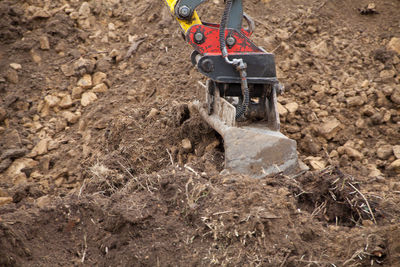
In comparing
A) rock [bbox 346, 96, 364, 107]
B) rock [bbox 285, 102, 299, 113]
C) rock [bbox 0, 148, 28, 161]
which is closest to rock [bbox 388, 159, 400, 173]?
rock [bbox 346, 96, 364, 107]

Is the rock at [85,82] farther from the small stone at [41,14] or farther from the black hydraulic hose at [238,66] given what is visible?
the black hydraulic hose at [238,66]

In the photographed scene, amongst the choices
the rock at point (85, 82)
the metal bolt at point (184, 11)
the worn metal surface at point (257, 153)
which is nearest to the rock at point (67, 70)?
the rock at point (85, 82)

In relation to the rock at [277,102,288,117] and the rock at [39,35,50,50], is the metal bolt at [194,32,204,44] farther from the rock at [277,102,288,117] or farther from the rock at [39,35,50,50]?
the rock at [39,35,50,50]

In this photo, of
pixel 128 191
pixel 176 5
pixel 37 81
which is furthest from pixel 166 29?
pixel 128 191

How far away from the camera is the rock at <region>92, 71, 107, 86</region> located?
571 centimetres

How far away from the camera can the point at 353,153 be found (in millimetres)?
4457

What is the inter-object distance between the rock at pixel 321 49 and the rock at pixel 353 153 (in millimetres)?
1444

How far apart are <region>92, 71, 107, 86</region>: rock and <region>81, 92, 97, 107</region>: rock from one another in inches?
7.2

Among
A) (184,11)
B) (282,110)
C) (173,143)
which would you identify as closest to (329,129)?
(282,110)

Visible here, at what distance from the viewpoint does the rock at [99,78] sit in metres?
5.71

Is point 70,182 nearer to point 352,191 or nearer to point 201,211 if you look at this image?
point 201,211

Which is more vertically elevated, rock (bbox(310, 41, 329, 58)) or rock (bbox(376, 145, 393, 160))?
rock (bbox(310, 41, 329, 58))

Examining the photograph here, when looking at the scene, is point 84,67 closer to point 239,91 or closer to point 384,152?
point 239,91

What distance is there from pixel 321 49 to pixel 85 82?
2.73 metres
